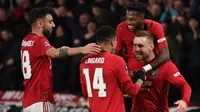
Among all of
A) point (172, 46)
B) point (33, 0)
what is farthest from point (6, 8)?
point (172, 46)

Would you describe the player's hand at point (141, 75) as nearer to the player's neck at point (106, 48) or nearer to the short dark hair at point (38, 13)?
the player's neck at point (106, 48)

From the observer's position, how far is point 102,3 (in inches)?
499

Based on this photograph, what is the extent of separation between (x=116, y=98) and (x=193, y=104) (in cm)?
455

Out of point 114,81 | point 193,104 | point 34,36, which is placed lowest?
Answer: point 193,104

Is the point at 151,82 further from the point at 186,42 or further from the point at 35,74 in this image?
the point at 186,42

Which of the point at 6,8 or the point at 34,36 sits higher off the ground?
the point at 6,8

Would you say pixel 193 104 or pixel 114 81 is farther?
pixel 193 104

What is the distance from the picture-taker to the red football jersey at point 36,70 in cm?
726

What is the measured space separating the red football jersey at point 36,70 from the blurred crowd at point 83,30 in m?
4.26

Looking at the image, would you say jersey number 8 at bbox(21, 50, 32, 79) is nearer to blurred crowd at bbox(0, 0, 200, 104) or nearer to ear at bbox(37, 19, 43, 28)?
ear at bbox(37, 19, 43, 28)

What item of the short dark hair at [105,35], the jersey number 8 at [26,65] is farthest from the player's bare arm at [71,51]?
the jersey number 8 at [26,65]

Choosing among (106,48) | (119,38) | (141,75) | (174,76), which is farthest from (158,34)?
(106,48)

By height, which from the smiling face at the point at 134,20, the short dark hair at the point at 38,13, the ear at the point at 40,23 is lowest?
the smiling face at the point at 134,20

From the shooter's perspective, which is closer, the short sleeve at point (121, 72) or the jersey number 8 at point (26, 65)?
the short sleeve at point (121, 72)
